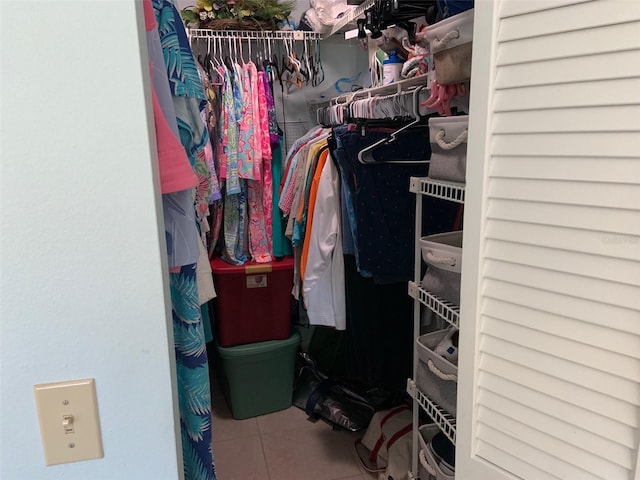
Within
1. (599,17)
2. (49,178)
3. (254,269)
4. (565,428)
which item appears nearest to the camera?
(49,178)

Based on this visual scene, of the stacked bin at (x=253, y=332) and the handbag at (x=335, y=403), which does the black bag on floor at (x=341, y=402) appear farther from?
the stacked bin at (x=253, y=332)

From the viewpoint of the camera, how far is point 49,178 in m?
0.59

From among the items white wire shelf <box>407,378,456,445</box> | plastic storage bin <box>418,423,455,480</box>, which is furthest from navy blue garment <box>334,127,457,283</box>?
plastic storage bin <box>418,423,455,480</box>

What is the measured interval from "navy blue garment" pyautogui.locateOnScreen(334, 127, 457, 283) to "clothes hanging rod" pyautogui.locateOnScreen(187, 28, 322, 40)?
1087 mm

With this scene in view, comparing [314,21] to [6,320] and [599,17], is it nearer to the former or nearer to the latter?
[599,17]

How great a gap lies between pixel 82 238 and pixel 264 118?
74.8 inches

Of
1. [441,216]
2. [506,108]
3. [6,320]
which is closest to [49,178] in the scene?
[6,320]

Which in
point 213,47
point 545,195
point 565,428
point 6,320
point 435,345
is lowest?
point 435,345

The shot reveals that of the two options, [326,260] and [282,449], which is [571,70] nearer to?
[326,260]

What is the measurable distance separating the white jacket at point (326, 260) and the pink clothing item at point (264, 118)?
46 cm

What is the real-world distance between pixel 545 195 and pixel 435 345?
883 mm

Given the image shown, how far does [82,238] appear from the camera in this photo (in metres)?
0.61

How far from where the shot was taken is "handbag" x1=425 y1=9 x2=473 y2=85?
4.18 ft

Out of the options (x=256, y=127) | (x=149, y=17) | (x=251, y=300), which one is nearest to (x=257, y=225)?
(x=251, y=300)
